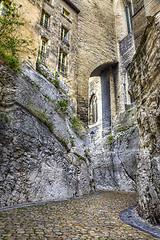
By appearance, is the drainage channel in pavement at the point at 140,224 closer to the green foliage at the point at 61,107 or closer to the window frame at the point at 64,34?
the green foliage at the point at 61,107

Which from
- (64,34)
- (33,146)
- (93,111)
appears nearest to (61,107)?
(33,146)

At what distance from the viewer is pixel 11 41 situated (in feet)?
20.4

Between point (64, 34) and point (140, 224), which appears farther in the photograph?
point (64, 34)

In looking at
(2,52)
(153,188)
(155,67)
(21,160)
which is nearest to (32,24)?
(2,52)

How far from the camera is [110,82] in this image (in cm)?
1655

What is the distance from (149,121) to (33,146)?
3.50m

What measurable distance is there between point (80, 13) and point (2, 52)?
1162cm

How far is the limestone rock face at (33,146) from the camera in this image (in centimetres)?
455

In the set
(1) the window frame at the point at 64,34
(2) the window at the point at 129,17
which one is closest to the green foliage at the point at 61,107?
(1) the window frame at the point at 64,34

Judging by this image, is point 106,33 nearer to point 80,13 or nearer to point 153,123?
point 80,13

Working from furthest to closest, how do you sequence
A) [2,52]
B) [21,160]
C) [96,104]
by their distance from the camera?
[96,104] → [2,52] → [21,160]

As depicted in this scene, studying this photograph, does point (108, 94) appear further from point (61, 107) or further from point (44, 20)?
point (61, 107)

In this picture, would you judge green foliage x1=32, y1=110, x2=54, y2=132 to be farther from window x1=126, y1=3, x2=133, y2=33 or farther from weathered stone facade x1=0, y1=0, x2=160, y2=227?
window x1=126, y1=3, x2=133, y2=33

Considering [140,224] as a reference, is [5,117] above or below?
above
